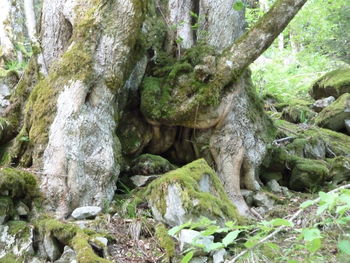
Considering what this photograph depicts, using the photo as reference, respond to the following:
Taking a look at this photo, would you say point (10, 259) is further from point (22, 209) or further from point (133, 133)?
point (133, 133)

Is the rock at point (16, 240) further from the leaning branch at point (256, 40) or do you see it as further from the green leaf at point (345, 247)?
the leaning branch at point (256, 40)

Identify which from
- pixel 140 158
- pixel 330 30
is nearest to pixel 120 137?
pixel 140 158

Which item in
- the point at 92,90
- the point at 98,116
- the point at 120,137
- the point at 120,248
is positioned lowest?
the point at 120,248

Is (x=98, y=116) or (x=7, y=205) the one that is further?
(x=98, y=116)

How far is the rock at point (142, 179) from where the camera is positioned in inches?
195

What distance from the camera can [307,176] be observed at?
246 inches

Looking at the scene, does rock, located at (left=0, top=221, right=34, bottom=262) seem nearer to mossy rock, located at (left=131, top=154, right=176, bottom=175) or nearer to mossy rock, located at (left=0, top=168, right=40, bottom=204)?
mossy rock, located at (left=0, top=168, right=40, bottom=204)

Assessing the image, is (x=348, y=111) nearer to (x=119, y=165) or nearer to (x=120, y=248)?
(x=119, y=165)

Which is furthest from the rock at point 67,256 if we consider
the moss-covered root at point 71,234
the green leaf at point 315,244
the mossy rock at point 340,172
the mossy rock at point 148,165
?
the mossy rock at point 340,172

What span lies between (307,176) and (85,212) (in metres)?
3.99

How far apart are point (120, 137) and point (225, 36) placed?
2.34 m

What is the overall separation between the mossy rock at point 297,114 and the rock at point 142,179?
5.60 meters

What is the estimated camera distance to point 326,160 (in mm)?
7285

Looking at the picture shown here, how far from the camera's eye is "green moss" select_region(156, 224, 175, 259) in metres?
3.33
